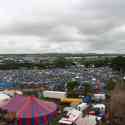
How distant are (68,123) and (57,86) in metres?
17.5

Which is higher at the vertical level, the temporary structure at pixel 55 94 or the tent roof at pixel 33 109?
the tent roof at pixel 33 109

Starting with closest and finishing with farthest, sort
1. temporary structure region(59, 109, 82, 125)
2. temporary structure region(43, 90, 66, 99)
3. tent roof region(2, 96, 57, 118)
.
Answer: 1. tent roof region(2, 96, 57, 118)
2. temporary structure region(59, 109, 82, 125)
3. temporary structure region(43, 90, 66, 99)

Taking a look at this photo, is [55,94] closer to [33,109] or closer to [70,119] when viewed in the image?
[70,119]

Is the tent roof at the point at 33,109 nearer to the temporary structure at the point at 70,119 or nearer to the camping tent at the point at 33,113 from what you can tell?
the camping tent at the point at 33,113

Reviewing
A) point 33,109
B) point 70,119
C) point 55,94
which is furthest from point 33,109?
point 55,94

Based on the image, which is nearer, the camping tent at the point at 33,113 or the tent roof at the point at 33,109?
the camping tent at the point at 33,113

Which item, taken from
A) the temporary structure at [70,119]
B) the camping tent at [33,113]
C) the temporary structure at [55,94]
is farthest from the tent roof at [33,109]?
the temporary structure at [55,94]

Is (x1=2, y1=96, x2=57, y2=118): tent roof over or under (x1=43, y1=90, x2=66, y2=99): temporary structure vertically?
over

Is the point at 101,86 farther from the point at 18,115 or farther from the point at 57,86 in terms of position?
the point at 18,115

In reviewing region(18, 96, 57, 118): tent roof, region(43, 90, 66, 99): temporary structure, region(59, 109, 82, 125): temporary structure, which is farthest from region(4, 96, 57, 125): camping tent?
region(43, 90, 66, 99): temporary structure

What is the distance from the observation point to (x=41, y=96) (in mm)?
25250

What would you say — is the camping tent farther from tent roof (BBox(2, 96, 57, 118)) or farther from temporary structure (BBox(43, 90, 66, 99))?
temporary structure (BBox(43, 90, 66, 99))

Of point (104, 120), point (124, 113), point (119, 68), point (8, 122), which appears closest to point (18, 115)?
point (8, 122)

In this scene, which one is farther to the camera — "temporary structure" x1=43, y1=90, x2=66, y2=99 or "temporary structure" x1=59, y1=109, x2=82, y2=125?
"temporary structure" x1=43, y1=90, x2=66, y2=99
